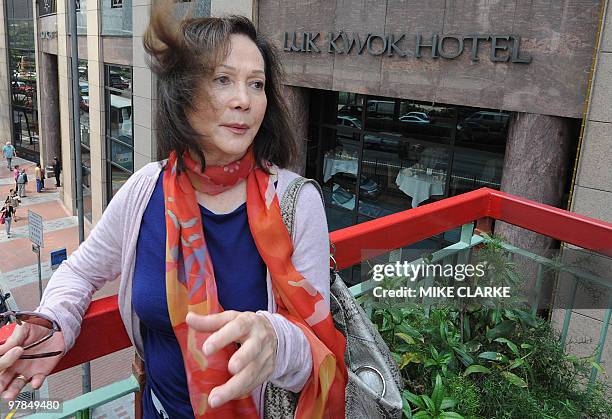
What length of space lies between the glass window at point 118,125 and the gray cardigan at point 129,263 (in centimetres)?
1451

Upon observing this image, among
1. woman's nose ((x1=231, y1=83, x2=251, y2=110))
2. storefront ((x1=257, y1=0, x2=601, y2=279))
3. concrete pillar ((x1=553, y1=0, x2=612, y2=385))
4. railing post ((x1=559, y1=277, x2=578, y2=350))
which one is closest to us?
woman's nose ((x1=231, y1=83, x2=251, y2=110))

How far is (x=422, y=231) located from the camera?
8.68ft

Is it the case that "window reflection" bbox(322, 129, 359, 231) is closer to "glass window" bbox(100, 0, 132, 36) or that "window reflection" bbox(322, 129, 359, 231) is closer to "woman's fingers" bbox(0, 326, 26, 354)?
"glass window" bbox(100, 0, 132, 36)

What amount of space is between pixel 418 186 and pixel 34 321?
862 cm

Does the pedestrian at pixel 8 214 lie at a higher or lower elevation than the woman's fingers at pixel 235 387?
lower

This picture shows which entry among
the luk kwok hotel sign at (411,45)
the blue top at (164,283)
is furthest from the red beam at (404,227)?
the luk kwok hotel sign at (411,45)

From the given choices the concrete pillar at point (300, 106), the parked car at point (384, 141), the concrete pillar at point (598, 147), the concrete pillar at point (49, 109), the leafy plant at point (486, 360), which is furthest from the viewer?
the concrete pillar at point (49, 109)

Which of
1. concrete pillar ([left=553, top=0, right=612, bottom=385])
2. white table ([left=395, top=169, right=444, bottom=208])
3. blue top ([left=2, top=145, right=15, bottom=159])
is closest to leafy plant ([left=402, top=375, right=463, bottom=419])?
concrete pillar ([left=553, top=0, right=612, bottom=385])

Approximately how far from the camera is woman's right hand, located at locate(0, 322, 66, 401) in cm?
138

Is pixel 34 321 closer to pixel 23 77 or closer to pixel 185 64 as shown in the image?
pixel 185 64

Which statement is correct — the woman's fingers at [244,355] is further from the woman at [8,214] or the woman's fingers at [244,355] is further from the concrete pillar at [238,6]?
the woman at [8,214]

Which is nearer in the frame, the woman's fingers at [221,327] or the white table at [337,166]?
the woman's fingers at [221,327]

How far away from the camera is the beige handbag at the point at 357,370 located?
157cm

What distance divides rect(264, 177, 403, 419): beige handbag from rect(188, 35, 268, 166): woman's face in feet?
0.76
